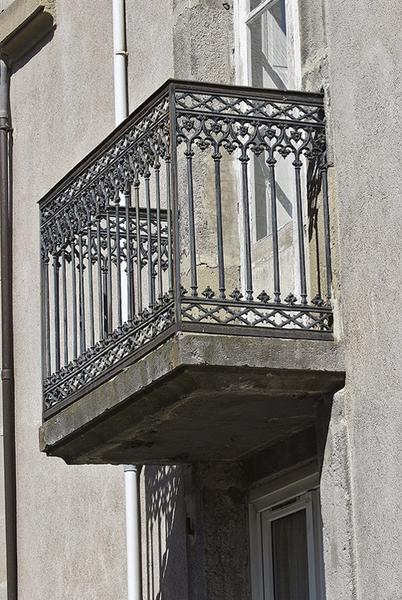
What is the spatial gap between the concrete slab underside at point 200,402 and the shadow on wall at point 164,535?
46cm

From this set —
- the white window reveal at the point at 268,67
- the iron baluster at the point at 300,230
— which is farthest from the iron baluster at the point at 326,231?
the white window reveal at the point at 268,67

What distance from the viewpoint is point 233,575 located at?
389 inches

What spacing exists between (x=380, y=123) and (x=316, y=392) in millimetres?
1242

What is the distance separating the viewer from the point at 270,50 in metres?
9.84

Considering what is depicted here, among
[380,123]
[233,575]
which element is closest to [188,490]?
[233,575]

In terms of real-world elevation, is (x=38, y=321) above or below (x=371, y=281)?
above

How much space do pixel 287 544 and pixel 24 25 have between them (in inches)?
188

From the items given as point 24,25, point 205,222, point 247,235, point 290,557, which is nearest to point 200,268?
point 205,222

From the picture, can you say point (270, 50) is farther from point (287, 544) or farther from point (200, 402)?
point (287, 544)

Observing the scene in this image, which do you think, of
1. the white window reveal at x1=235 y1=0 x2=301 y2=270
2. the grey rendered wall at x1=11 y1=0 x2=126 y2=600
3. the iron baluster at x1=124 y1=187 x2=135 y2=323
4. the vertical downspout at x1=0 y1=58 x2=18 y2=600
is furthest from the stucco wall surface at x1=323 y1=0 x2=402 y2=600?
the vertical downspout at x1=0 y1=58 x2=18 y2=600

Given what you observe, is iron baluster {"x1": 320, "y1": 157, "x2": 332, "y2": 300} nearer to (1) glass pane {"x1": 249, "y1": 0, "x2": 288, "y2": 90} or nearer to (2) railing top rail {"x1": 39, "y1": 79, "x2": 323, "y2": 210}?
(2) railing top rail {"x1": 39, "y1": 79, "x2": 323, "y2": 210}

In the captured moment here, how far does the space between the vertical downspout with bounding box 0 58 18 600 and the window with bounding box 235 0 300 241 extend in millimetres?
3168

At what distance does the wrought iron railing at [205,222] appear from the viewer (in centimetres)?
845

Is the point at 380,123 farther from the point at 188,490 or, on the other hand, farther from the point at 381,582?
the point at 188,490
